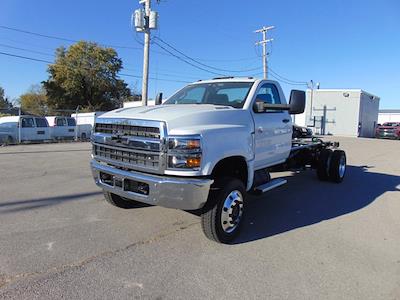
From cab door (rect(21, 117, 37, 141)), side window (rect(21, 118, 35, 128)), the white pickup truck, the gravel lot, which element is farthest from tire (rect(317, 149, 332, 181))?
side window (rect(21, 118, 35, 128))

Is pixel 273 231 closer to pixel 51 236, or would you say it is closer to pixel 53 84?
pixel 51 236

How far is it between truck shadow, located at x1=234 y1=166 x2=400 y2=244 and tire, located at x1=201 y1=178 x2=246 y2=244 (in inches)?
9.8

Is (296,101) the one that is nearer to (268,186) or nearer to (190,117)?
(268,186)

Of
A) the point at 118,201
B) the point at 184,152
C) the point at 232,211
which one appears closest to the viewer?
the point at 184,152

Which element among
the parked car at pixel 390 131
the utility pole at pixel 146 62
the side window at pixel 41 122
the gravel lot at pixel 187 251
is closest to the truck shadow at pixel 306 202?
the gravel lot at pixel 187 251

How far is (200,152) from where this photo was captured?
4449 mm

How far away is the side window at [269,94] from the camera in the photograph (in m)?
6.28

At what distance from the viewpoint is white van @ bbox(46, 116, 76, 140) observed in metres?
23.1

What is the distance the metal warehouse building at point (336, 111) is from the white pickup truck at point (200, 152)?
3753 cm

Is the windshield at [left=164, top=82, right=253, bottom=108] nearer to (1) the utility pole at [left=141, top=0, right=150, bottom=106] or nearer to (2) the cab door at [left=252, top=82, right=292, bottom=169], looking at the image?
(2) the cab door at [left=252, top=82, right=292, bottom=169]

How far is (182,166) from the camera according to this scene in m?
4.44

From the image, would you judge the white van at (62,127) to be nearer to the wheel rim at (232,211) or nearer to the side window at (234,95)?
the side window at (234,95)

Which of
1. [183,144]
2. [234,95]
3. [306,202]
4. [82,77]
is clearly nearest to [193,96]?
[234,95]

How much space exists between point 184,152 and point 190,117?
0.51 metres
